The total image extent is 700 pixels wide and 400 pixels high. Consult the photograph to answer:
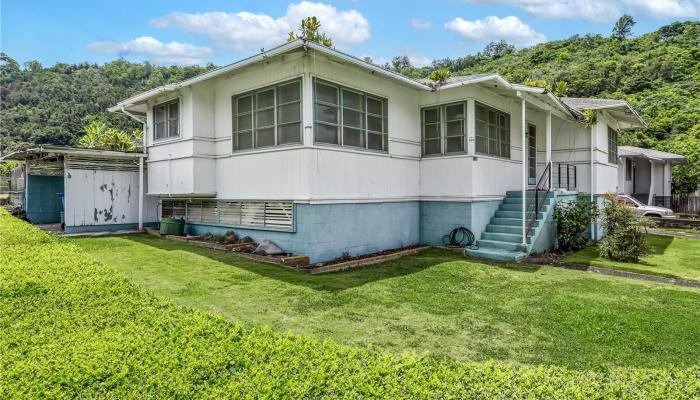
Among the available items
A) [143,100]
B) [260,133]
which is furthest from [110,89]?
[260,133]

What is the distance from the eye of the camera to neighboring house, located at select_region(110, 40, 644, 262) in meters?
8.64

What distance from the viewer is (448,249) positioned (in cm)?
1051

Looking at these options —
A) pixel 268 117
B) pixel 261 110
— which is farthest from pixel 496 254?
pixel 261 110

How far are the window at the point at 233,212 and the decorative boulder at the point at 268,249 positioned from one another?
405mm

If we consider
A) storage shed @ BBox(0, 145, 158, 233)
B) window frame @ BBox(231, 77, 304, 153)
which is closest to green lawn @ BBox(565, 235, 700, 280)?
window frame @ BBox(231, 77, 304, 153)

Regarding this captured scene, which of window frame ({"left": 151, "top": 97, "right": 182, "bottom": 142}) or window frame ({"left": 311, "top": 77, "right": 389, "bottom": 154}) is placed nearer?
window frame ({"left": 311, "top": 77, "right": 389, "bottom": 154})

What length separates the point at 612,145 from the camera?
1568 centimetres

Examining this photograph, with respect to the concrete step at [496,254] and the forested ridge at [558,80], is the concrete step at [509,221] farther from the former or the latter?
the forested ridge at [558,80]

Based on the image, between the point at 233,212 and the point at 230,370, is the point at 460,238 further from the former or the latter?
the point at 230,370

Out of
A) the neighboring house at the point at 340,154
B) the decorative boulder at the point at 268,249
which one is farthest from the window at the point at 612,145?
the decorative boulder at the point at 268,249

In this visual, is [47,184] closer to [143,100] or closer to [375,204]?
[143,100]

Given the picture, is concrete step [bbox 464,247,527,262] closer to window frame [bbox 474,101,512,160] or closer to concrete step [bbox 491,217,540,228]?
concrete step [bbox 491,217,540,228]

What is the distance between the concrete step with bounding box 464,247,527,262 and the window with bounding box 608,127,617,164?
8363mm

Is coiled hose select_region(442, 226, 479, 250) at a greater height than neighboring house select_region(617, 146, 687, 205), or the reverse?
neighboring house select_region(617, 146, 687, 205)
